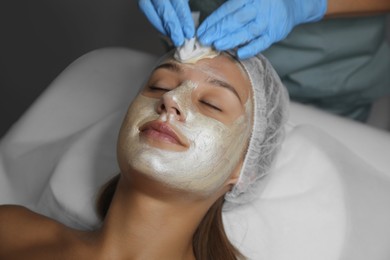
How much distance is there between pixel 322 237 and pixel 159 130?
0.64 meters

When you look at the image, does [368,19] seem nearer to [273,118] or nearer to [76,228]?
[273,118]

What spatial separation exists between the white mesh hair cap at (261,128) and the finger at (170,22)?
20cm

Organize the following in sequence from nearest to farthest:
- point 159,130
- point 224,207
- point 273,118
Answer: point 159,130 < point 273,118 < point 224,207

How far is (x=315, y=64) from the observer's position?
1996 millimetres

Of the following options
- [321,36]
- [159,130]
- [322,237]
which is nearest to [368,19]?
[321,36]

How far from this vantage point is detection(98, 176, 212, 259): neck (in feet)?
4.78

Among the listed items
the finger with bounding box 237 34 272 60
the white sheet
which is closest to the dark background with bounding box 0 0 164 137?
the white sheet

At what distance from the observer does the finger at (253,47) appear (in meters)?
1.52

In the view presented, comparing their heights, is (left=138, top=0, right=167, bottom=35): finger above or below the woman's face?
above

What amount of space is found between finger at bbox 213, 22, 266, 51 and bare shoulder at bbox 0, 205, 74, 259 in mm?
675

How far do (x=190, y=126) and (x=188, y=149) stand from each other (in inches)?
2.3

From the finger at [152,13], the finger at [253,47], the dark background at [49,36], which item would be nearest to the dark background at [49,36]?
the dark background at [49,36]

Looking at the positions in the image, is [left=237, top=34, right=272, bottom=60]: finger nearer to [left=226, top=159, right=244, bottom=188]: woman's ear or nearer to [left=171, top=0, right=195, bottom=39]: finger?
[left=171, top=0, right=195, bottom=39]: finger

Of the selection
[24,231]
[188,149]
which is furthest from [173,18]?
[24,231]
